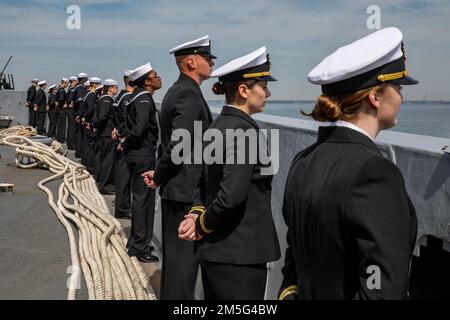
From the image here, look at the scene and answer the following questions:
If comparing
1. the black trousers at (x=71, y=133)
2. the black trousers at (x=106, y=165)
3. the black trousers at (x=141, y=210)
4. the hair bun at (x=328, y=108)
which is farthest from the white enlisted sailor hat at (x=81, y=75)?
the hair bun at (x=328, y=108)

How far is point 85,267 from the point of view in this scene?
4.16 metres

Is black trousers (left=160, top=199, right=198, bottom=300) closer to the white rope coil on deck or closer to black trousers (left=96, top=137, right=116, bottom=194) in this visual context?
the white rope coil on deck

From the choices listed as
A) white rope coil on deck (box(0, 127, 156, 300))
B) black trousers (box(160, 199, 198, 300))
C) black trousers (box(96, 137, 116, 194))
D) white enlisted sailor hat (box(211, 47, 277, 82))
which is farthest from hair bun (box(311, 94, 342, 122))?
black trousers (box(96, 137, 116, 194))

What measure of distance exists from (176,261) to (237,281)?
117 cm

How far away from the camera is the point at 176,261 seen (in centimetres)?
344

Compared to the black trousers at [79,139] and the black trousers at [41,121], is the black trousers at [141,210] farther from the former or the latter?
the black trousers at [41,121]

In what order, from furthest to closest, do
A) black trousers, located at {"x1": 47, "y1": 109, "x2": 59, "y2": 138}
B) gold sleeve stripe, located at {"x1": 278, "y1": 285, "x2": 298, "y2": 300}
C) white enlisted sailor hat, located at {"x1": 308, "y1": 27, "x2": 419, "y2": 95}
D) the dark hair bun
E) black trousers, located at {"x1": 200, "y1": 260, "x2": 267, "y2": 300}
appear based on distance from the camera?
black trousers, located at {"x1": 47, "y1": 109, "x2": 59, "y2": 138} → the dark hair bun → black trousers, located at {"x1": 200, "y1": 260, "x2": 267, "y2": 300} → gold sleeve stripe, located at {"x1": 278, "y1": 285, "x2": 298, "y2": 300} → white enlisted sailor hat, located at {"x1": 308, "y1": 27, "x2": 419, "y2": 95}

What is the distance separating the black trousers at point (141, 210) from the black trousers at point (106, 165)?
309cm

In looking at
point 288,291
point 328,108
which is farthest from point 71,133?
point 328,108

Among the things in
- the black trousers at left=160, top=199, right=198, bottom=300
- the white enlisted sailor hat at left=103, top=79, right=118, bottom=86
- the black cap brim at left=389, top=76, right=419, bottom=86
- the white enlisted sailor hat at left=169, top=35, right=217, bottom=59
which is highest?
the white enlisted sailor hat at left=169, top=35, right=217, bottom=59

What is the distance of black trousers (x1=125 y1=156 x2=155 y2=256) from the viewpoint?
468 cm

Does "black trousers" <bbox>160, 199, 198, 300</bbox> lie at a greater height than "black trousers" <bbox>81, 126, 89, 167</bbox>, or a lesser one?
greater

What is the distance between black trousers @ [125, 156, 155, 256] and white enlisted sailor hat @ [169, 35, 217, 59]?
5.40 ft
